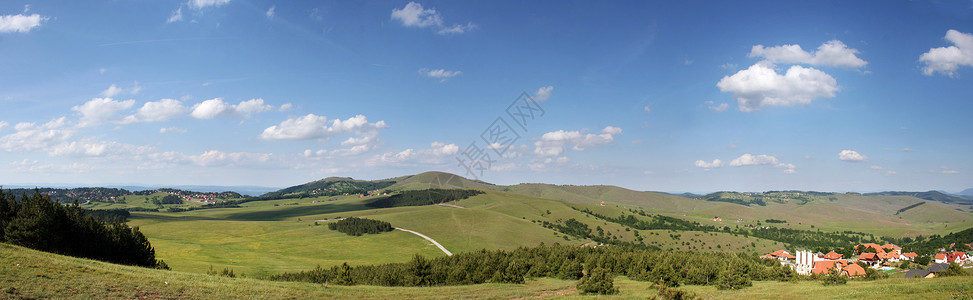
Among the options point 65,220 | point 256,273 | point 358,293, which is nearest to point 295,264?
point 256,273

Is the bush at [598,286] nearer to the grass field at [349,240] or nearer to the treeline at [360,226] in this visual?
the grass field at [349,240]

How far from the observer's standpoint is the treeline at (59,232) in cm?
4150

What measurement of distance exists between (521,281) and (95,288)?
140 ft

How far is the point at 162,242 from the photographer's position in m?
118

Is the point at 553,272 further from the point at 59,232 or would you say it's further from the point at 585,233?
the point at 585,233

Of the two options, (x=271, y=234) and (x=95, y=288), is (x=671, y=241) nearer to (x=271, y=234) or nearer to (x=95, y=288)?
(x=271, y=234)

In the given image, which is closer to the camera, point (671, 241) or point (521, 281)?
point (521, 281)

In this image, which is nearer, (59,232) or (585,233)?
(59,232)

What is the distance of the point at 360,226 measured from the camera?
497 ft

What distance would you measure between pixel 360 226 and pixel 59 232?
357 ft

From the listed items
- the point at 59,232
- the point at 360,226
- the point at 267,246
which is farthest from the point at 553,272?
the point at 360,226

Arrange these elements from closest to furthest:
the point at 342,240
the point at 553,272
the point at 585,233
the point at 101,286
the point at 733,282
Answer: the point at 101,286 < the point at 733,282 < the point at 553,272 < the point at 342,240 < the point at 585,233

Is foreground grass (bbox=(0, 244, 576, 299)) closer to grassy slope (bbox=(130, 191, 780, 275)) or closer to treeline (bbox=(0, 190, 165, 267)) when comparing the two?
treeline (bbox=(0, 190, 165, 267))

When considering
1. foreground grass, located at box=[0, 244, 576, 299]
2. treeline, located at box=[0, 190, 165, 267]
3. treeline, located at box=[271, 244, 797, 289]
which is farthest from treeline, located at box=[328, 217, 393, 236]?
foreground grass, located at box=[0, 244, 576, 299]
